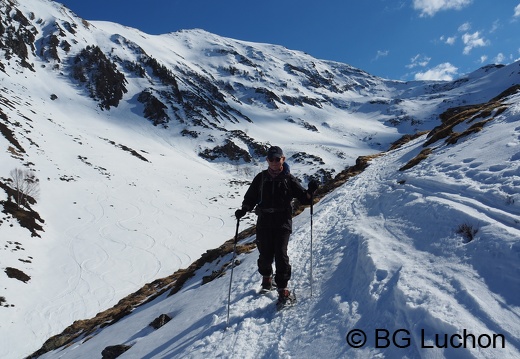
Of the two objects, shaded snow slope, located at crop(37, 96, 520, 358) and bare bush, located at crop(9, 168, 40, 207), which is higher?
shaded snow slope, located at crop(37, 96, 520, 358)

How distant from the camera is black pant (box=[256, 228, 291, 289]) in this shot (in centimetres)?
684

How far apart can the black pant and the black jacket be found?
14cm

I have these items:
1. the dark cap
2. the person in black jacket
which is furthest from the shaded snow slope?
the dark cap

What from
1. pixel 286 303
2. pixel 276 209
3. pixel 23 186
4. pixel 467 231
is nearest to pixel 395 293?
pixel 286 303

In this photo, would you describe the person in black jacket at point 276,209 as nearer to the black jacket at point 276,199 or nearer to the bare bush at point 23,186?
the black jacket at point 276,199

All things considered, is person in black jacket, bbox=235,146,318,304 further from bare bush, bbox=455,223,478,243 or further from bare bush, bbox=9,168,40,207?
bare bush, bbox=9,168,40,207

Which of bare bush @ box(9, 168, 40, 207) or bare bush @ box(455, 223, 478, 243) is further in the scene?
bare bush @ box(9, 168, 40, 207)

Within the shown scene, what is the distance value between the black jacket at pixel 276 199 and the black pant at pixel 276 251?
0.45ft

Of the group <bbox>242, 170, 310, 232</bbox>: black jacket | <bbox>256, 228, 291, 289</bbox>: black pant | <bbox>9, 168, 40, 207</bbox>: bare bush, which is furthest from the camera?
<bbox>9, 168, 40, 207</bbox>: bare bush

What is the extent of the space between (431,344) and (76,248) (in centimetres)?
4220

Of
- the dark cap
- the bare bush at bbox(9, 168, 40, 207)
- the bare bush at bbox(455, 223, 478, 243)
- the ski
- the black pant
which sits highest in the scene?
the dark cap

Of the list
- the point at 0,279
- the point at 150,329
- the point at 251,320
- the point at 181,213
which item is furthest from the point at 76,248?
the point at 251,320

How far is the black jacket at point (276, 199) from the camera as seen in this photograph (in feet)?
22.8

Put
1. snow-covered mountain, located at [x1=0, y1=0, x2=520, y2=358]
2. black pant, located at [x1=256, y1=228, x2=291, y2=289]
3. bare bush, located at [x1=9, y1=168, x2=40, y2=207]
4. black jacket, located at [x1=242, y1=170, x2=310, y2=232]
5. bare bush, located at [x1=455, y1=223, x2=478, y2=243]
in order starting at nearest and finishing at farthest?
snow-covered mountain, located at [x1=0, y1=0, x2=520, y2=358]
bare bush, located at [x1=455, y1=223, x2=478, y2=243]
black pant, located at [x1=256, y1=228, x2=291, y2=289]
black jacket, located at [x1=242, y1=170, x2=310, y2=232]
bare bush, located at [x1=9, y1=168, x2=40, y2=207]
